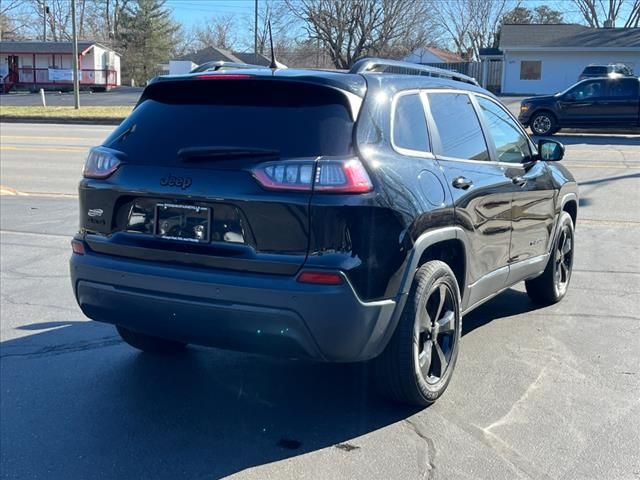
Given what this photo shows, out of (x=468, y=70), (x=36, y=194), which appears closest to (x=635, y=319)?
(x=36, y=194)

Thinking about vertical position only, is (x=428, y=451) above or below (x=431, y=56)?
below

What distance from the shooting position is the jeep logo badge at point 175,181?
3742mm

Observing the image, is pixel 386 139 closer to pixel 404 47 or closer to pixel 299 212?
pixel 299 212

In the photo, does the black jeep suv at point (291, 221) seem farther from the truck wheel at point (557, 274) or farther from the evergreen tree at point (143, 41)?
Answer: the evergreen tree at point (143, 41)

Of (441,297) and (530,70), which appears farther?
(530,70)

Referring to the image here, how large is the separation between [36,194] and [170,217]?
30.8 feet

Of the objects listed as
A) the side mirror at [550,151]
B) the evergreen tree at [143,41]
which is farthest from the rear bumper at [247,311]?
the evergreen tree at [143,41]

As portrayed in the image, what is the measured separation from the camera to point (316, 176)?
11.6 feet

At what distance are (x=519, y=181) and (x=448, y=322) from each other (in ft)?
4.76

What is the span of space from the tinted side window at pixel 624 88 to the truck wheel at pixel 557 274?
17731 mm

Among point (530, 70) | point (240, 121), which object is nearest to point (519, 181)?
point (240, 121)

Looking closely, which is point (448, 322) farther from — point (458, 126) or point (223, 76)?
point (223, 76)

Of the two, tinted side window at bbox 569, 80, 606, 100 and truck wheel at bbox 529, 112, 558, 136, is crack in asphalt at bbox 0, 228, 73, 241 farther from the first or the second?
tinted side window at bbox 569, 80, 606, 100

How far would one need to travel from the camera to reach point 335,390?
4523 millimetres
